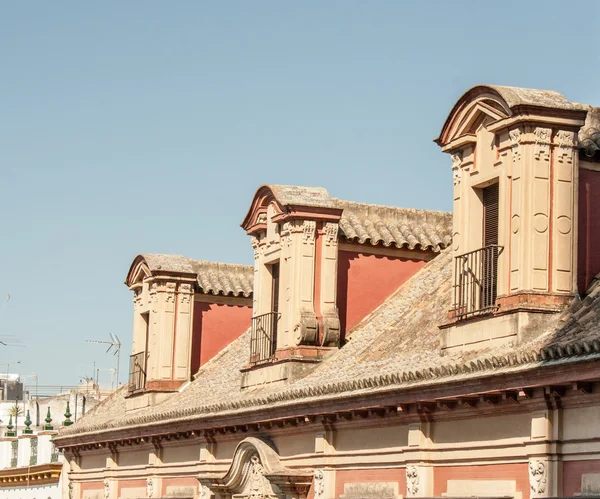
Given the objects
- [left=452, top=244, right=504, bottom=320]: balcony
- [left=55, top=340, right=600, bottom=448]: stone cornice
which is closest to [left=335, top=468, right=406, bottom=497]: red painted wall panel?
[left=55, top=340, right=600, bottom=448]: stone cornice

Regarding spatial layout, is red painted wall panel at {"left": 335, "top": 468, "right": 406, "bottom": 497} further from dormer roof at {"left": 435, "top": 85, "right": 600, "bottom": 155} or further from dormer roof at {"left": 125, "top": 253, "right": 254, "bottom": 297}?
dormer roof at {"left": 125, "top": 253, "right": 254, "bottom": 297}

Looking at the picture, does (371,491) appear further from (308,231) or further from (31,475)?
(31,475)

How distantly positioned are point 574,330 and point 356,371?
Result: 5145 mm

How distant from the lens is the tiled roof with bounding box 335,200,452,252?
24.0 m

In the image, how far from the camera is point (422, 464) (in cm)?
1783

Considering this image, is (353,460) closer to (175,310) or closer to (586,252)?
(586,252)

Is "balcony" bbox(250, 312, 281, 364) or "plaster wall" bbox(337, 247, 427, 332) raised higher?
"plaster wall" bbox(337, 247, 427, 332)

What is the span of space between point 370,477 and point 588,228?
467cm

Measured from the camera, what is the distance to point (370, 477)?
19.3 meters

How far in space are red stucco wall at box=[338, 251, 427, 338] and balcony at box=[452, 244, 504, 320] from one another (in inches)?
208

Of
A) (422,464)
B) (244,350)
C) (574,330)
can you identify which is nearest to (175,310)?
(244,350)

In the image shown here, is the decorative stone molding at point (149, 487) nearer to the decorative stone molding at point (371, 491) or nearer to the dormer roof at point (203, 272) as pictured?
the dormer roof at point (203, 272)

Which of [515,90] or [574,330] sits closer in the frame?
[574,330]

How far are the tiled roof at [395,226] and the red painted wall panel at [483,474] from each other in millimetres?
6805
